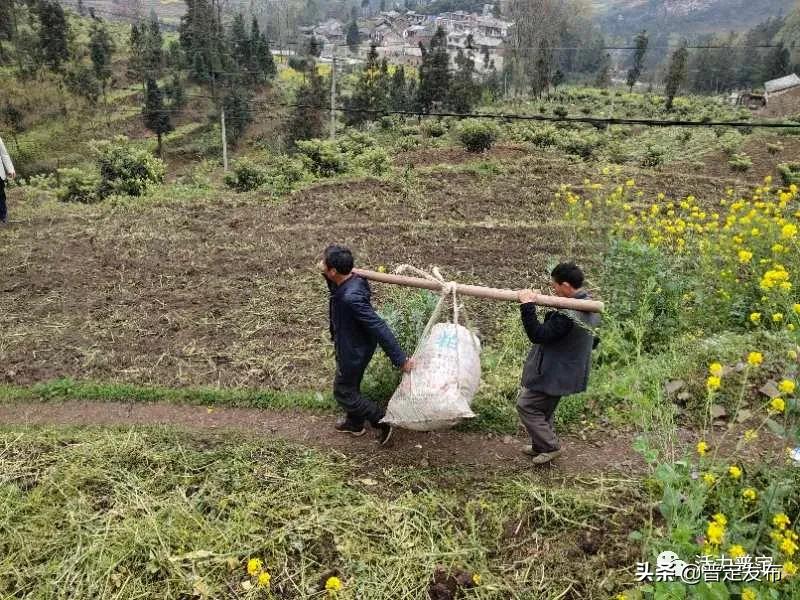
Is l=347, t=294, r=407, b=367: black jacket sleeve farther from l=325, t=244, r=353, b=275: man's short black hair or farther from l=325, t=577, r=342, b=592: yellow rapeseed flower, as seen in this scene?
l=325, t=577, r=342, b=592: yellow rapeseed flower

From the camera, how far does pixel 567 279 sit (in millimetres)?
3398

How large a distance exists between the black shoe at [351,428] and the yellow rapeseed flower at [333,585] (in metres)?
1.47

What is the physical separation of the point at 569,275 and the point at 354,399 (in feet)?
5.60

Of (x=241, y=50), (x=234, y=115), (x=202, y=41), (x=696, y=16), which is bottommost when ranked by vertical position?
(x=234, y=115)

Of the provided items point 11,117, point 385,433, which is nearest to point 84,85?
point 11,117

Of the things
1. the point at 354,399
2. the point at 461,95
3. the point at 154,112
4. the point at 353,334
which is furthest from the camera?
the point at 461,95

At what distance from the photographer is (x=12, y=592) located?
3.03m

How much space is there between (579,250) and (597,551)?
5658mm

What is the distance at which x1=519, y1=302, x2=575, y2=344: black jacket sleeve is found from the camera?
3.36 metres

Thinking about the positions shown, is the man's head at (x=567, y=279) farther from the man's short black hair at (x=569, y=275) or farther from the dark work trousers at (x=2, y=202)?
the dark work trousers at (x=2, y=202)

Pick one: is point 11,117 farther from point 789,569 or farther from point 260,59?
point 789,569

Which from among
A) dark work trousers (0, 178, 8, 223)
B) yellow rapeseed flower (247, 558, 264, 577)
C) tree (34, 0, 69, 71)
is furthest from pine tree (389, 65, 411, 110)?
yellow rapeseed flower (247, 558, 264, 577)

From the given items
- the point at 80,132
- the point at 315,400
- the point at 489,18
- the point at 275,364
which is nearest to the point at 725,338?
the point at 315,400

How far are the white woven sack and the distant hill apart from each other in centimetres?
17142
